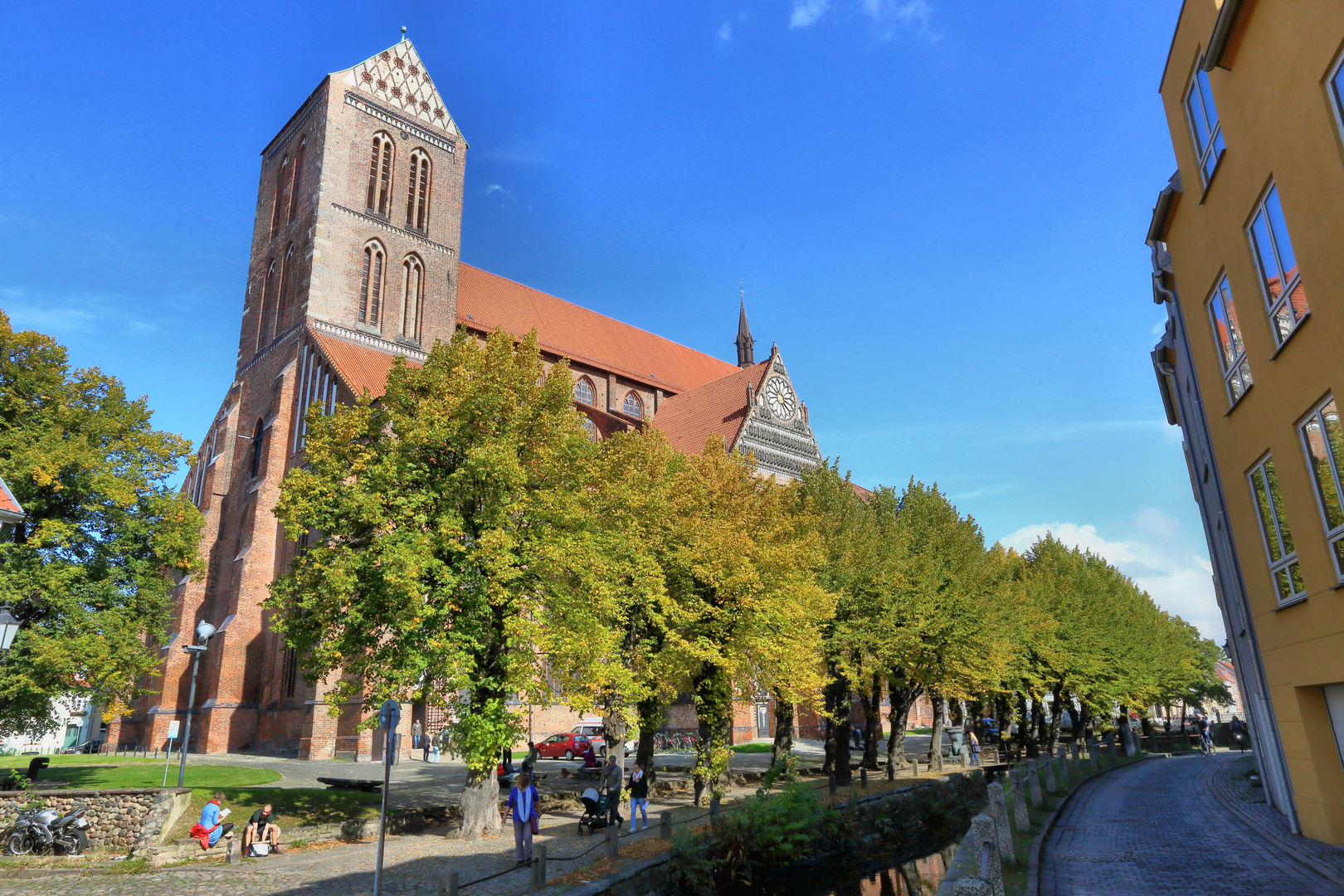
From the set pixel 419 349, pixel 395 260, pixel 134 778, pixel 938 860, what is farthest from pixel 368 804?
pixel 395 260

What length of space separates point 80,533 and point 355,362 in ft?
57.6

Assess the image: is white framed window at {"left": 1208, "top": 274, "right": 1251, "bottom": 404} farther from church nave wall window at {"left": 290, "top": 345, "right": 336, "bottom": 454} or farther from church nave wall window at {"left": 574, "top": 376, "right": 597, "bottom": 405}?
church nave wall window at {"left": 574, "top": 376, "right": 597, "bottom": 405}

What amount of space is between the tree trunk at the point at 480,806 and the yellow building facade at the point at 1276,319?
1294cm

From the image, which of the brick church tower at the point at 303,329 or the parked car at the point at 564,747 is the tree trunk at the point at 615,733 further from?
the brick church tower at the point at 303,329

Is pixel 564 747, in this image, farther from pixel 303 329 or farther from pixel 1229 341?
pixel 1229 341

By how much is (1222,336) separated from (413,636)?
46.8 feet

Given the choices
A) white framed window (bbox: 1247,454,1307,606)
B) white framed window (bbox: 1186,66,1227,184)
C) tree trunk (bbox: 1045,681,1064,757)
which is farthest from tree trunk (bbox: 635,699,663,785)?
tree trunk (bbox: 1045,681,1064,757)

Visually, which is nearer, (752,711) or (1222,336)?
(1222,336)

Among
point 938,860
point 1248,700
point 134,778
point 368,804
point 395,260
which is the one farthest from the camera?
point 395,260

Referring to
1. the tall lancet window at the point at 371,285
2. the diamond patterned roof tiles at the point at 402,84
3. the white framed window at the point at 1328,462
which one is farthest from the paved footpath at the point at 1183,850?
the diamond patterned roof tiles at the point at 402,84

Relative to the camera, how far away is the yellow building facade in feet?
28.8

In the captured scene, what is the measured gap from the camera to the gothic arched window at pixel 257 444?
124 ft

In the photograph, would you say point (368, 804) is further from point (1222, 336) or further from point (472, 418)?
point (1222, 336)

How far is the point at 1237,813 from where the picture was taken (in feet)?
A: 48.9
